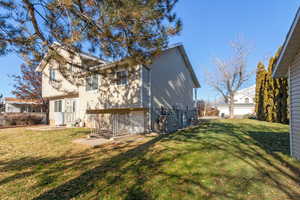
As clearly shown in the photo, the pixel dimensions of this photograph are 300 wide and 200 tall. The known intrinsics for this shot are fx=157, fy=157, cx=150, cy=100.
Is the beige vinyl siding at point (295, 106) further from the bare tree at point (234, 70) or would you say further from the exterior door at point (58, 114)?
the bare tree at point (234, 70)

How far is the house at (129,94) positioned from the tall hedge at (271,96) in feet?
24.2

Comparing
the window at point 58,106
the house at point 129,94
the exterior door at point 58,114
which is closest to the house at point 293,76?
the house at point 129,94

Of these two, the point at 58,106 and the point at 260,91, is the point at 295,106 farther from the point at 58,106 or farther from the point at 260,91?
the point at 58,106

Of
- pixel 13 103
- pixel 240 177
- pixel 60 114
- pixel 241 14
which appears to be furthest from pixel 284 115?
pixel 13 103

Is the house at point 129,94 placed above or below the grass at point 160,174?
above

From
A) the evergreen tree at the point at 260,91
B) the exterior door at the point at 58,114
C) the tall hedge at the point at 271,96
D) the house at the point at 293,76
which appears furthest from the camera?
the evergreen tree at the point at 260,91

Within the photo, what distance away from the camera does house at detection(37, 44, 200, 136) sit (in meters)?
8.03

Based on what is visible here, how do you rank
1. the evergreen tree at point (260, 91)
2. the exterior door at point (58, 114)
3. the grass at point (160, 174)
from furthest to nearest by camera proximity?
the evergreen tree at point (260, 91) → the exterior door at point (58, 114) → the grass at point (160, 174)

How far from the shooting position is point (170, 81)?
13.0 metres

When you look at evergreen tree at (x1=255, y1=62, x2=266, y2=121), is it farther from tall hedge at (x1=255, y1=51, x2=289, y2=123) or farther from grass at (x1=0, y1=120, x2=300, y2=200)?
grass at (x1=0, y1=120, x2=300, y2=200)

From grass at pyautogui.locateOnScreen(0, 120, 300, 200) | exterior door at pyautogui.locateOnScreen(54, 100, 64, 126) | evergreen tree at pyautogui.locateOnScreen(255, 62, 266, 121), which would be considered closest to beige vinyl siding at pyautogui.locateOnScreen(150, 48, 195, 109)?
grass at pyautogui.locateOnScreen(0, 120, 300, 200)

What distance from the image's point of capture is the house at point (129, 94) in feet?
26.3

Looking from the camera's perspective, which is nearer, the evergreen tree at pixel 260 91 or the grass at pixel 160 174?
the grass at pixel 160 174

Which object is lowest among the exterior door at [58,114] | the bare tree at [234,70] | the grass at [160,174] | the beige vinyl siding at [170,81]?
the grass at [160,174]
